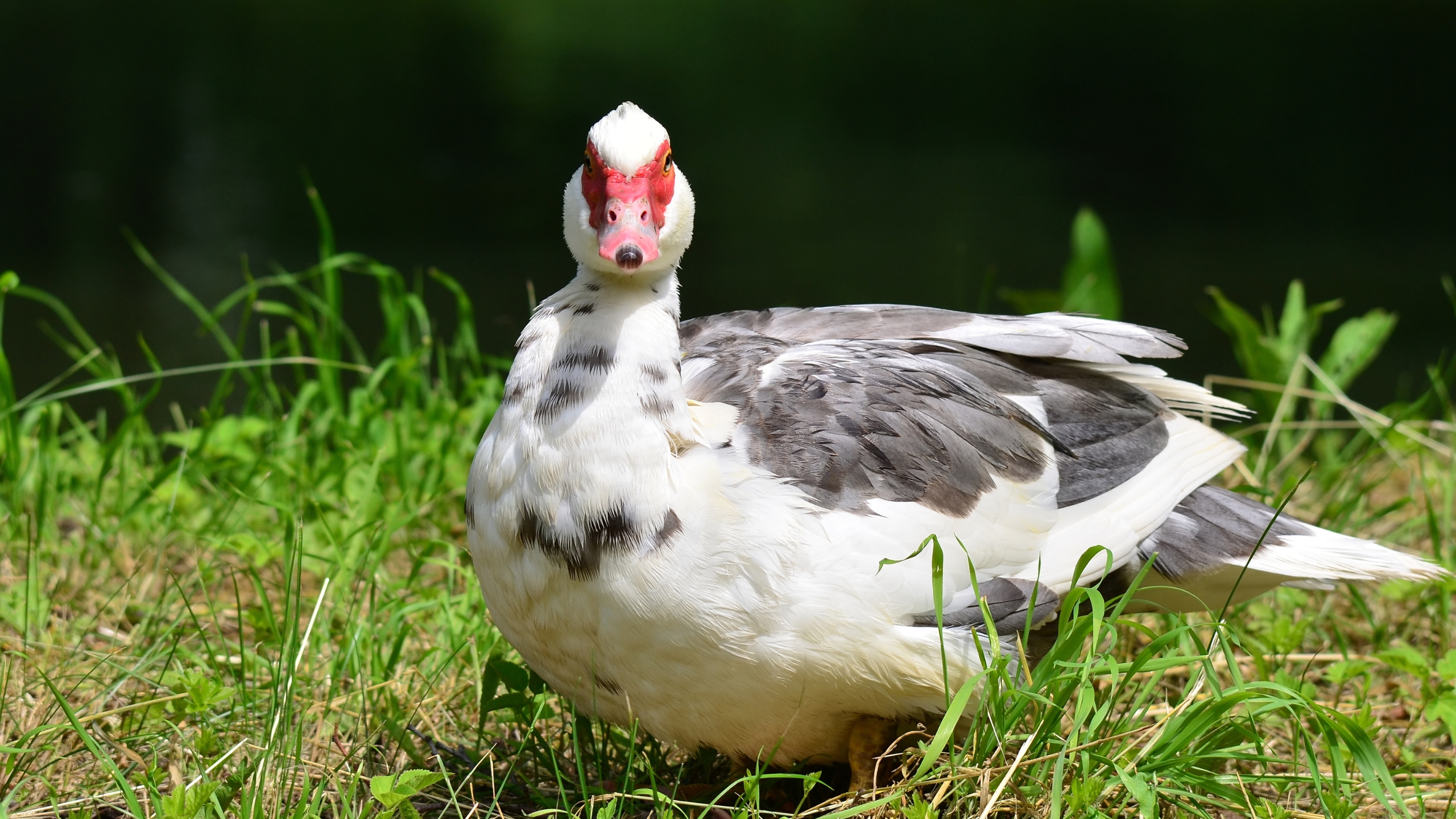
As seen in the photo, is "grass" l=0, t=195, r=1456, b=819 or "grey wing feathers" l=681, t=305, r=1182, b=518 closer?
"grass" l=0, t=195, r=1456, b=819

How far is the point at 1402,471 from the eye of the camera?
482 cm

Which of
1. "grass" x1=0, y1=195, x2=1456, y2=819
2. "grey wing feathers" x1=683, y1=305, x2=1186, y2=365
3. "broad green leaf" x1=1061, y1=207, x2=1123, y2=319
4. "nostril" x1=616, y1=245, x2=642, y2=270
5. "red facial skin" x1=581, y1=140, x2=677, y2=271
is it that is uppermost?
"red facial skin" x1=581, y1=140, x2=677, y2=271

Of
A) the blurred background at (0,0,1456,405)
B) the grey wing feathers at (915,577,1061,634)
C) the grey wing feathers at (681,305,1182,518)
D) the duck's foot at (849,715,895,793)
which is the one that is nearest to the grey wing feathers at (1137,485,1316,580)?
the grey wing feathers at (681,305,1182,518)

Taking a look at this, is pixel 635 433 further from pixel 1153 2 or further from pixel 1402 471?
pixel 1153 2

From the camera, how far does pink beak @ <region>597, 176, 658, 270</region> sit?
7.97 ft

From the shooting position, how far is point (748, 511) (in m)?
2.46

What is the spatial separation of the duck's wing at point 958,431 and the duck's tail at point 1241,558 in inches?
4.1

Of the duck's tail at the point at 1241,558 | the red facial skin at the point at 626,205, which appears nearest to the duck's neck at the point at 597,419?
the red facial skin at the point at 626,205

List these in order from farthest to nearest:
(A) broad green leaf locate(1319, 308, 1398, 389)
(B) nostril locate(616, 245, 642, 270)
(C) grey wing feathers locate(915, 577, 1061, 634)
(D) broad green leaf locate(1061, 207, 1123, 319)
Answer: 1. (D) broad green leaf locate(1061, 207, 1123, 319)
2. (A) broad green leaf locate(1319, 308, 1398, 389)
3. (C) grey wing feathers locate(915, 577, 1061, 634)
4. (B) nostril locate(616, 245, 642, 270)

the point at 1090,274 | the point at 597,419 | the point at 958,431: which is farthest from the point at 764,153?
the point at 597,419

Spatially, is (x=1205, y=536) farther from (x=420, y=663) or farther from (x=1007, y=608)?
(x=420, y=663)

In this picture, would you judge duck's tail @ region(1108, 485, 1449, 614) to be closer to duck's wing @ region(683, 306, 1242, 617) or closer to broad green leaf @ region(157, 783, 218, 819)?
duck's wing @ region(683, 306, 1242, 617)

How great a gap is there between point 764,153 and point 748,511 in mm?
11065

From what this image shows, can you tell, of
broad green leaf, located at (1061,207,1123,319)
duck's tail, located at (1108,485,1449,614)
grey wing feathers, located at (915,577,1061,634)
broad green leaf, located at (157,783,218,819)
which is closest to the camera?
broad green leaf, located at (157,783,218,819)
